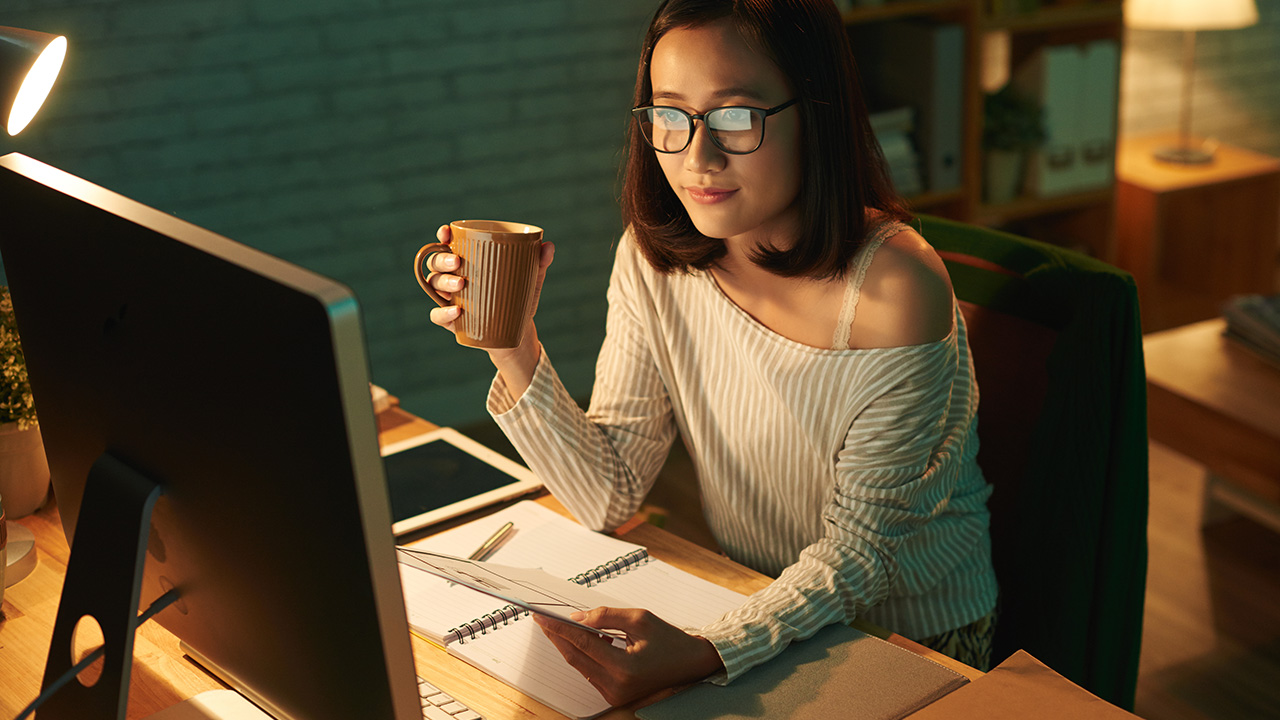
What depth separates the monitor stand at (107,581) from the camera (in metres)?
0.79

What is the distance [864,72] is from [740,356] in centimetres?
233

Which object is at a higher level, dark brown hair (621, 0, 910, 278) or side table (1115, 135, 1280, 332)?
dark brown hair (621, 0, 910, 278)

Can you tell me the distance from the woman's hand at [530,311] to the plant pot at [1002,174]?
2.57 m

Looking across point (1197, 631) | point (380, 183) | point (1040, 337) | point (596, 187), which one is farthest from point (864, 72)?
point (1040, 337)

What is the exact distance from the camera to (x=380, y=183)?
3213 millimetres

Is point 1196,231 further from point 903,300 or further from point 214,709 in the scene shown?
point 214,709

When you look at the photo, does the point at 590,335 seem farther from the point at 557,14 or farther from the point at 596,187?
the point at 557,14

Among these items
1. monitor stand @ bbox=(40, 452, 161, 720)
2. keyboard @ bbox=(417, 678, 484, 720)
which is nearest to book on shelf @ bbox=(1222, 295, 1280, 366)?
keyboard @ bbox=(417, 678, 484, 720)

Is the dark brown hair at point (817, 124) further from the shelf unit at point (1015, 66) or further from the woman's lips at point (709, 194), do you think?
the shelf unit at point (1015, 66)

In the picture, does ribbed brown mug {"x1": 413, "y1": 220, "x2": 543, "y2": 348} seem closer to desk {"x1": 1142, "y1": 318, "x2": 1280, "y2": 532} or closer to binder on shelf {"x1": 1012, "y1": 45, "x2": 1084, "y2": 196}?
desk {"x1": 1142, "y1": 318, "x2": 1280, "y2": 532}

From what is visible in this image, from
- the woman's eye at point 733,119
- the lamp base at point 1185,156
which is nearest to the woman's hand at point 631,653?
the woman's eye at point 733,119

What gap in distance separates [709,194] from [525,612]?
0.47 metres

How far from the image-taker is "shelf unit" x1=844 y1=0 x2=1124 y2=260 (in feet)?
10.5

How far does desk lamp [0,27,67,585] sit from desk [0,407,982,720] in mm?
Answer: 65
